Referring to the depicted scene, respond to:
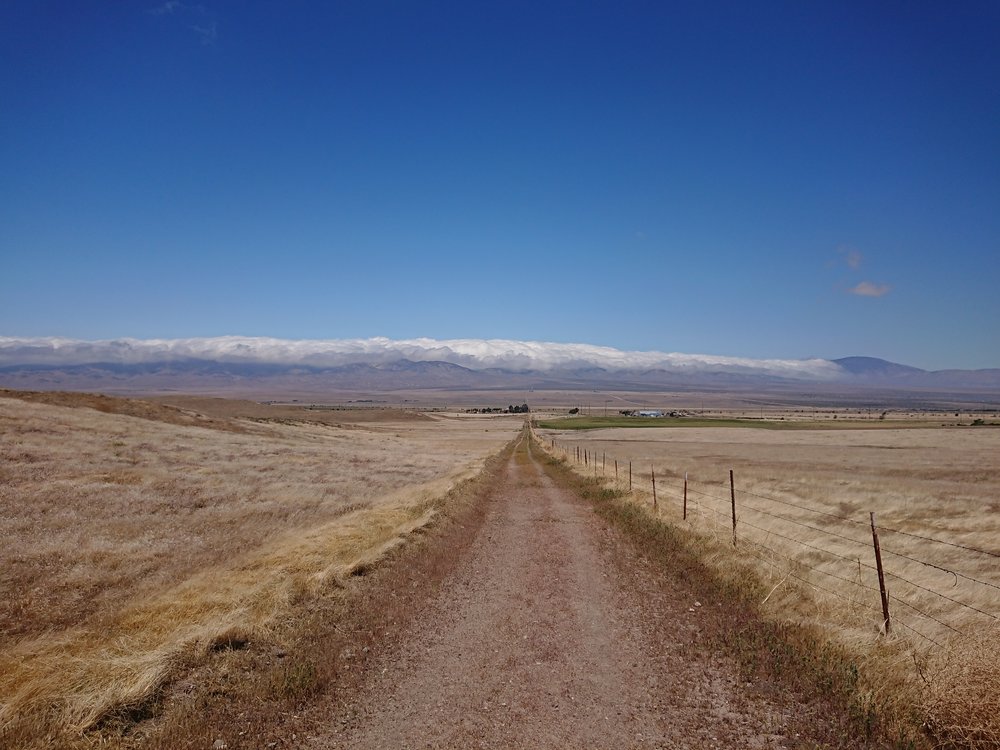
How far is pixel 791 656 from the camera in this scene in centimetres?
824

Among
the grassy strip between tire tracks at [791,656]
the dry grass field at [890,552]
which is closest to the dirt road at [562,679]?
the grassy strip between tire tracks at [791,656]

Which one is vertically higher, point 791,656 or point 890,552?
point 791,656

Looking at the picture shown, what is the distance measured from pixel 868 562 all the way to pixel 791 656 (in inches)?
385

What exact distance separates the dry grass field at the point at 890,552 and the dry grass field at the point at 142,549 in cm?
884

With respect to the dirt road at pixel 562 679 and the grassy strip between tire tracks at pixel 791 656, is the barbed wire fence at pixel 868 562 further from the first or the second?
the dirt road at pixel 562 679

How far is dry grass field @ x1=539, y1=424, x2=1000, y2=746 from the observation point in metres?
7.15

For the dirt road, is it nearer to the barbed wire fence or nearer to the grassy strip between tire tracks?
the grassy strip between tire tracks

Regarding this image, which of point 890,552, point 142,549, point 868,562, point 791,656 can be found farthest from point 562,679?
point 868,562

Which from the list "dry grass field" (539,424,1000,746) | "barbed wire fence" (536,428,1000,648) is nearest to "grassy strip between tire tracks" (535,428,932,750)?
"dry grass field" (539,424,1000,746)

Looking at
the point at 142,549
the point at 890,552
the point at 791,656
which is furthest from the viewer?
the point at 890,552

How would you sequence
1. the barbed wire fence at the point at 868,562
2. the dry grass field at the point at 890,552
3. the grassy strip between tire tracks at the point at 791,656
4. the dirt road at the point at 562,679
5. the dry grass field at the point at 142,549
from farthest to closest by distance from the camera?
the barbed wire fence at the point at 868,562 < the dry grass field at the point at 142,549 < the dry grass field at the point at 890,552 < the grassy strip between tire tracks at the point at 791,656 < the dirt road at the point at 562,679

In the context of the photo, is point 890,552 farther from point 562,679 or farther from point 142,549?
point 142,549

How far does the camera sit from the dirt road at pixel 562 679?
6.29 metres

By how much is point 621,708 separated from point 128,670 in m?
6.03
